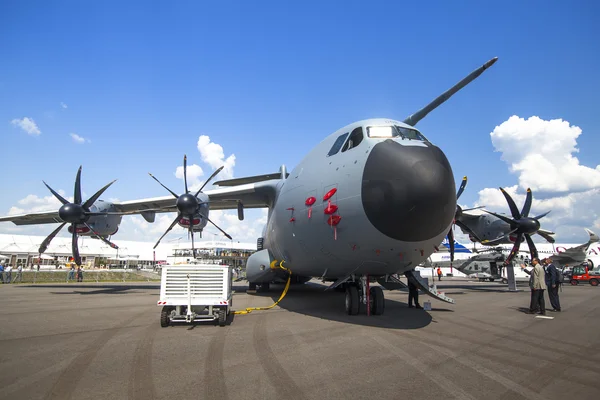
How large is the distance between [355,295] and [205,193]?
28.4 ft

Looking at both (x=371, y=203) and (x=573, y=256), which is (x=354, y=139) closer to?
(x=371, y=203)

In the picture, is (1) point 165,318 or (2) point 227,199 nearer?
(1) point 165,318

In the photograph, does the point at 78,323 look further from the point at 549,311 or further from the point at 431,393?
the point at 549,311

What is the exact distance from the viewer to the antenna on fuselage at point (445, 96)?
26.3 feet

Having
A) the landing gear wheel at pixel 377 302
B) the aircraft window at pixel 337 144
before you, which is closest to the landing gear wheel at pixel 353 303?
the landing gear wheel at pixel 377 302

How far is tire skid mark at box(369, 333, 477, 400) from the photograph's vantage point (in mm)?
3617

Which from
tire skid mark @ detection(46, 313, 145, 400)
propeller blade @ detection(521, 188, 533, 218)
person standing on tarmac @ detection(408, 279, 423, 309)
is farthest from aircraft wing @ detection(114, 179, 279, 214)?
propeller blade @ detection(521, 188, 533, 218)

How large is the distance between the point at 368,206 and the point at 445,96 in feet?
14.6

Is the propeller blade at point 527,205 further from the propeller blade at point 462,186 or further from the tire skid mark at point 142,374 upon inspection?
the tire skid mark at point 142,374

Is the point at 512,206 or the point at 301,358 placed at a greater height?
the point at 512,206

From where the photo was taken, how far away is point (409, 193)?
5992 mm

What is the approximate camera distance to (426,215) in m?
6.07

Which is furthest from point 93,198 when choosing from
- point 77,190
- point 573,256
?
point 573,256

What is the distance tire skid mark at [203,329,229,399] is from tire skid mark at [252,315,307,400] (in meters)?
0.53
